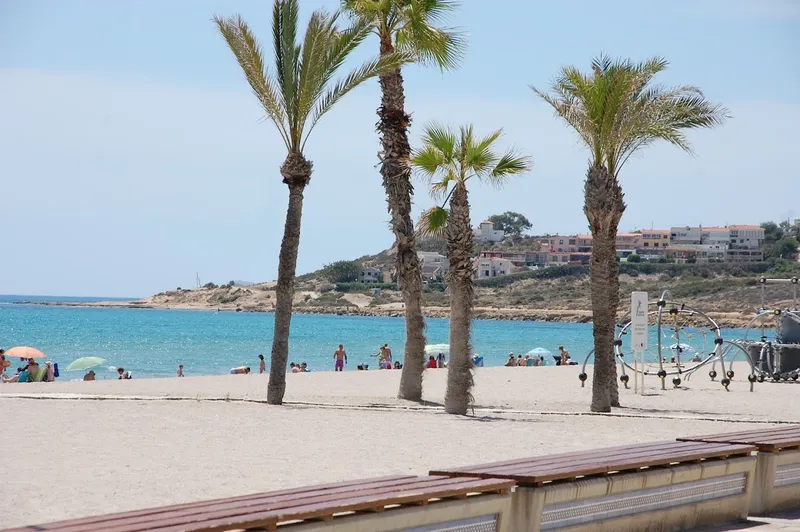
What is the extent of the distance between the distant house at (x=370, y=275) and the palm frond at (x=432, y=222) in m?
130

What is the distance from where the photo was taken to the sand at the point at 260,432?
347 inches

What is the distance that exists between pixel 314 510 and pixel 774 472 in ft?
14.0

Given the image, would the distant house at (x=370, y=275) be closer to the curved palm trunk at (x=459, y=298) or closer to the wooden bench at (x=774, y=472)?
the curved palm trunk at (x=459, y=298)

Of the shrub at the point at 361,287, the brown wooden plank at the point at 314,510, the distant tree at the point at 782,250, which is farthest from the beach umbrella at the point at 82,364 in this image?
the shrub at the point at 361,287

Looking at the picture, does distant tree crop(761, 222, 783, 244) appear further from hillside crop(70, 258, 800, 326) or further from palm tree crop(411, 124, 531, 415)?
palm tree crop(411, 124, 531, 415)

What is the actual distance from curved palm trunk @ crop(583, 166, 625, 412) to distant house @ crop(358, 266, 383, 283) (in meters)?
131

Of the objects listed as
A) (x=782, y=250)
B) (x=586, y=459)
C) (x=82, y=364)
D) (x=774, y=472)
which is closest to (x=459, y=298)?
(x=774, y=472)

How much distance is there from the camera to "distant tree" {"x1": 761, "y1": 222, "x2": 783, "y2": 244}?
5797 inches

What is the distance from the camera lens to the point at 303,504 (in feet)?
16.9

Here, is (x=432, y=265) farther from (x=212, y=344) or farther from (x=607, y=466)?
(x=607, y=466)

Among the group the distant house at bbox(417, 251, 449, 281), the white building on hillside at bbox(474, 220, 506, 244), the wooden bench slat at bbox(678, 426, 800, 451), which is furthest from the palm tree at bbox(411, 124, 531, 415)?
the white building on hillside at bbox(474, 220, 506, 244)

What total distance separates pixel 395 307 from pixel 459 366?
121 metres

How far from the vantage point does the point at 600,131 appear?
16922 mm

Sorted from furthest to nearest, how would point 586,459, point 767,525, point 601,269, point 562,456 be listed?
point 601,269 < point 767,525 < point 562,456 < point 586,459
